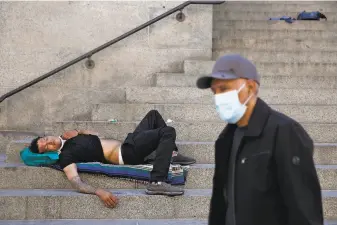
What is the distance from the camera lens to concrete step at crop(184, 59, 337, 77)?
775cm

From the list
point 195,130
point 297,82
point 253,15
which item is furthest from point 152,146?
point 253,15

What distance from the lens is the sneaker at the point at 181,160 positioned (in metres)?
5.65

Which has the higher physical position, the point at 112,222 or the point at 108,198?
the point at 108,198

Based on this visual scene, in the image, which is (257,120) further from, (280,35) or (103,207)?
(280,35)

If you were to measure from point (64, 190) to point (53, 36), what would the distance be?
11.2 feet

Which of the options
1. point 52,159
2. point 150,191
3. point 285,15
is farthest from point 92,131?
point 285,15

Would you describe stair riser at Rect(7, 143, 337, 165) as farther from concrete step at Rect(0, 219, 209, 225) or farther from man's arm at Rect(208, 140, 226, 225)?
man's arm at Rect(208, 140, 226, 225)

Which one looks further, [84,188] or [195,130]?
[195,130]

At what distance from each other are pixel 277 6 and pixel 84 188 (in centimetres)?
606

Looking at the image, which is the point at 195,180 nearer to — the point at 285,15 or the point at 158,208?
the point at 158,208

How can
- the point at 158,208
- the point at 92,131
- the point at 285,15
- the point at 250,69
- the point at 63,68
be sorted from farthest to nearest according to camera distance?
the point at 285,15
the point at 63,68
the point at 92,131
the point at 158,208
the point at 250,69

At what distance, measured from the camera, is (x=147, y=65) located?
26.7ft

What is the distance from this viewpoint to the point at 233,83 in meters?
2.30

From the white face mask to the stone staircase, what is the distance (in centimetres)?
270
